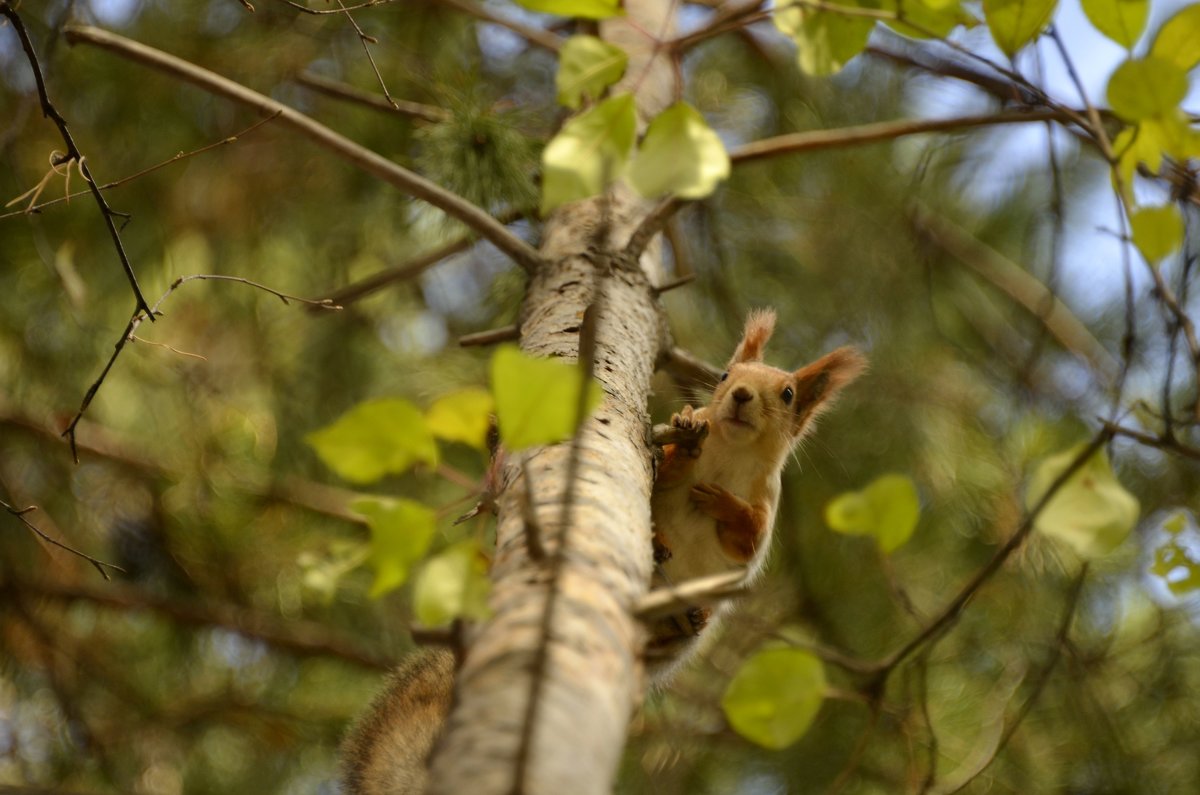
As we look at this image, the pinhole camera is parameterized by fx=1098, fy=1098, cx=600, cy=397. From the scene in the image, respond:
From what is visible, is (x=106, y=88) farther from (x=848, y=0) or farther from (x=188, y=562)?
(x=848, y=0)

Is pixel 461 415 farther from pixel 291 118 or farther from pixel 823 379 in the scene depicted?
pixel 823 379

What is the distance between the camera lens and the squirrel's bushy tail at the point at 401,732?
5.44 ft

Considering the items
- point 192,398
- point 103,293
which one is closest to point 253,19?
point 103,293

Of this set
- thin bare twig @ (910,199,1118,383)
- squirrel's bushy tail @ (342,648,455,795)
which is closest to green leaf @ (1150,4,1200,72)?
squirrel's bushy tail @ (342,648,455,795)

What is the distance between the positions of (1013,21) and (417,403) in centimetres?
227

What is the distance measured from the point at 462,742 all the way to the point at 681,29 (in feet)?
8.07

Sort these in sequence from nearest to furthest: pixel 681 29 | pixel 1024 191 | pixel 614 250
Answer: pixel 614 250 → pixel 681 29 → pixel 1024 191

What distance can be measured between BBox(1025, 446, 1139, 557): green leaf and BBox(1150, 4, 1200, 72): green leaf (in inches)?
14.7

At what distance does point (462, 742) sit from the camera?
79cm

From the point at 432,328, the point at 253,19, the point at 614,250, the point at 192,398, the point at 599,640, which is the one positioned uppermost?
the point at 253,19

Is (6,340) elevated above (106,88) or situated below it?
below

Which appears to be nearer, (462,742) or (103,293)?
(462,742)

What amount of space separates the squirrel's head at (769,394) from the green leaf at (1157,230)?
3.97 feet

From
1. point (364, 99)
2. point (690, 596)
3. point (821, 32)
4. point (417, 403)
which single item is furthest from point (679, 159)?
point (417, 403)
